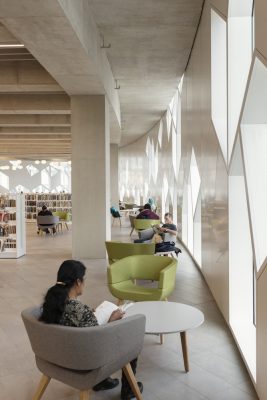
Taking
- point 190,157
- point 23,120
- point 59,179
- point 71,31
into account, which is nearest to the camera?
point 71,31

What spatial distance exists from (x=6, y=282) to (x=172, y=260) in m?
3.70

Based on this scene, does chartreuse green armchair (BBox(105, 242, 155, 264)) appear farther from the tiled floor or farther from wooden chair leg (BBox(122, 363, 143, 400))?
wooden chair leg (BBox(122, 363, 143, 400))

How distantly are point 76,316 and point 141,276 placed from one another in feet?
8.37

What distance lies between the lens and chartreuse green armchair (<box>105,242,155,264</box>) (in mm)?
6645

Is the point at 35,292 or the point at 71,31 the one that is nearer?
the point at 71,31

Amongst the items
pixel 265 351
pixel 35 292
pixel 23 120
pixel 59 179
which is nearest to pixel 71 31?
pixel 35 292

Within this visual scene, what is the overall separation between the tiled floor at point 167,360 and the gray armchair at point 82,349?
602 mm

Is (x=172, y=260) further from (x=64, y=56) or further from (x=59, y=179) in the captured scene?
(x=59, y=179)

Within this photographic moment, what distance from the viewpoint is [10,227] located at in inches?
429

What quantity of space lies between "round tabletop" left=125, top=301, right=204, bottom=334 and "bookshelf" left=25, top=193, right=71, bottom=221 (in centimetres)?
1814

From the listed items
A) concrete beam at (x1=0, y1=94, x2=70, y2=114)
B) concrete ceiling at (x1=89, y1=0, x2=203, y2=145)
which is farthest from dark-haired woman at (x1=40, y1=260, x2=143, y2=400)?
concrete beam at (x1=0, y1=94, x2=70, y2=114)

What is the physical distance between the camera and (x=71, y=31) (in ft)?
20.1

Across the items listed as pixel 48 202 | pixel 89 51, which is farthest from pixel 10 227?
pixel 48 202

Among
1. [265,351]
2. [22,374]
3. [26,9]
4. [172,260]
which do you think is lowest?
[22,374]
